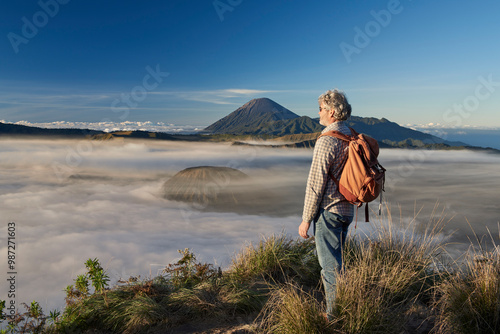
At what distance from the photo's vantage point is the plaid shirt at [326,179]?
124 inches

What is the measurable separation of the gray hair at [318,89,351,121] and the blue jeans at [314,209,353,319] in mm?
1013

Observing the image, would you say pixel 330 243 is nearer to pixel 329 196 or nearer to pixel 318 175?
pixel 329 196

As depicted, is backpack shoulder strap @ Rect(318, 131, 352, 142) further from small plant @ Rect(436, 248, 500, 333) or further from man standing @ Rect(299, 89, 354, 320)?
small plant @ Rect(436, 248, 500, 333)

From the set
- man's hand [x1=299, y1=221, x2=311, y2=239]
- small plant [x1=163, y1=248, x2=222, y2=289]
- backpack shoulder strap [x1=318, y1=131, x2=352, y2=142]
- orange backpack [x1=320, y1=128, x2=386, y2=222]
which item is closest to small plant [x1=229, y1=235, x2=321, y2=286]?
small plant [x1=163, y1=248, x2=222, y2=289]

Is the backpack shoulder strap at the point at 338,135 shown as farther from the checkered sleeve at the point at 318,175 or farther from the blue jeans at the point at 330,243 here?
the blue jeans at the point at 330,243

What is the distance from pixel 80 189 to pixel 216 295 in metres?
220

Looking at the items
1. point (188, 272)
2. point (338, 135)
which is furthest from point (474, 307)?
point (188, 272)

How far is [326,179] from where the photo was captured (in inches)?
126

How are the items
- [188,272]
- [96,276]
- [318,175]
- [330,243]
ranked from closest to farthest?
[318,175], [330,243], [96,276], [188,272]

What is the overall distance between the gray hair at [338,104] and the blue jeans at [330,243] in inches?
39.9

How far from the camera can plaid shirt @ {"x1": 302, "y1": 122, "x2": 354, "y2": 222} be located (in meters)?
3.15

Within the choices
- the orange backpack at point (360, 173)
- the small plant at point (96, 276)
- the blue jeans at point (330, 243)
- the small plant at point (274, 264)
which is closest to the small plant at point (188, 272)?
the small plant at point (274, 264)

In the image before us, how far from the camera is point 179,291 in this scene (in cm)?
483

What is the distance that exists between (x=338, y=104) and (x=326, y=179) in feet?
2.61
